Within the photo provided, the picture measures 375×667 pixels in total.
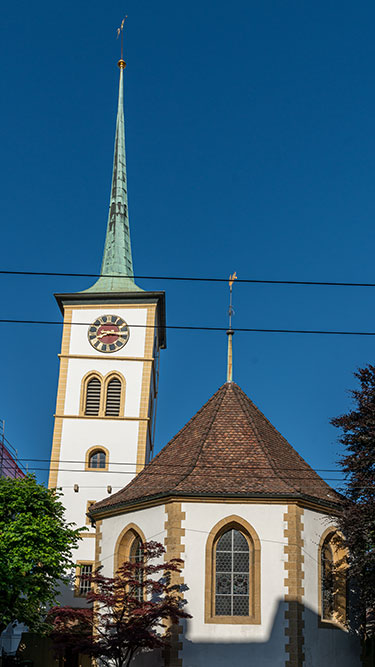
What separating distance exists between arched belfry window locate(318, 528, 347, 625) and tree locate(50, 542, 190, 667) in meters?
4.36

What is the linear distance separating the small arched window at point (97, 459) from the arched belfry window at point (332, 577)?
2044cm

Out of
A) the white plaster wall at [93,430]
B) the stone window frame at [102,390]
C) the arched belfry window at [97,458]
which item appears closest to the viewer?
the white plaster wall at [93,430]

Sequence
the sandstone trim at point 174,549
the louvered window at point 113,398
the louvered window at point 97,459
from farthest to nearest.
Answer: the louvered window at point 113,398, the louvered window at point 97,459, the sandstone trim at point 174,549

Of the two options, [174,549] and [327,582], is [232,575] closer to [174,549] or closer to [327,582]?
[174,549]

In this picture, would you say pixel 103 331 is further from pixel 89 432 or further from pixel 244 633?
pixel 244 633

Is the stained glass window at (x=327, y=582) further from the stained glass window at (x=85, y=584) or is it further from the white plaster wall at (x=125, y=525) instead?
the stained glass window at (x=85, y=584)

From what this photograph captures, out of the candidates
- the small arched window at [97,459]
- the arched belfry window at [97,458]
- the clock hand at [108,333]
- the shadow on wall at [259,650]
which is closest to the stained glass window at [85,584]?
the arched belfry window at [97,458]

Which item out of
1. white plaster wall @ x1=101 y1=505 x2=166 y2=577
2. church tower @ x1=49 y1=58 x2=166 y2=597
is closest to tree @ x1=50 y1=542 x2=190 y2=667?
white plaster wall @ x1=101 y1=505 x2=166 y2=577

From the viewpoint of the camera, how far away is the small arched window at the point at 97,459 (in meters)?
45.8

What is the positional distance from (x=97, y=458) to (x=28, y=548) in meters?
13.2

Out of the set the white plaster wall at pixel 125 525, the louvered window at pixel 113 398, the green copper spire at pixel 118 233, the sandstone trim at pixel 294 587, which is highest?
the green copper spire at pixel 118 233

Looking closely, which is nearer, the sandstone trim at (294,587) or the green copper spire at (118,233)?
the sandstone trim at (294,587)

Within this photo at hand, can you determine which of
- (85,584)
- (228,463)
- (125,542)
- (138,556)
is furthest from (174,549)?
(85,584)

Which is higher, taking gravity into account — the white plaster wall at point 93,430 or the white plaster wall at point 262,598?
the white plaster wall at point 93,430
